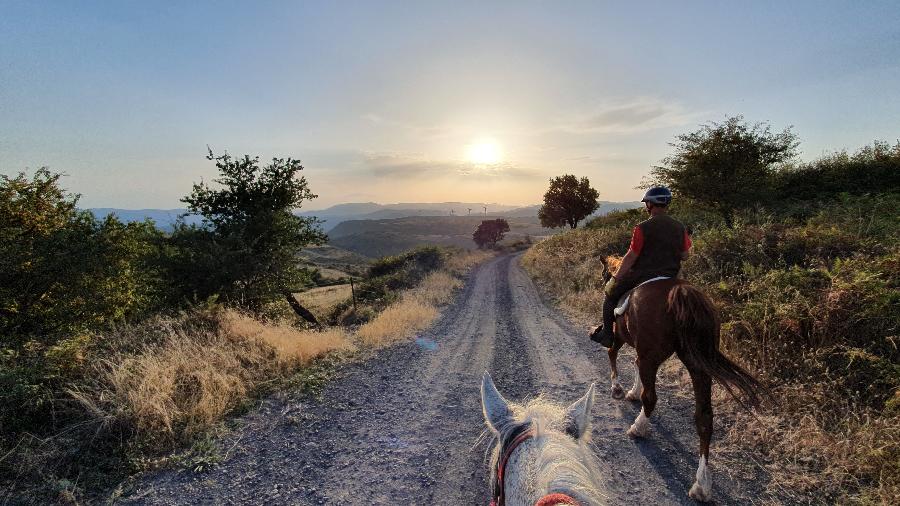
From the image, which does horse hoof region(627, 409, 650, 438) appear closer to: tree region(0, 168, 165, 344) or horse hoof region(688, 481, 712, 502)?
horse hoof region(688, 481, 712, 502)

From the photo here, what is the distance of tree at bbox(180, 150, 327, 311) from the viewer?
1252cm

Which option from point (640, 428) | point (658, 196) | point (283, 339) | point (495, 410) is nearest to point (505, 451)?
point (495, 410)

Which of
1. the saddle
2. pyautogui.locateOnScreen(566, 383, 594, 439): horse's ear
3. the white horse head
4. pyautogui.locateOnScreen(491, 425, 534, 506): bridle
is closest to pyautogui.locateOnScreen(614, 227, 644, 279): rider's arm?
the saddle

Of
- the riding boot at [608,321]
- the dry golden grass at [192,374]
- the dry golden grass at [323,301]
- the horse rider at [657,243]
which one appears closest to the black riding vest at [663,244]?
→ the horse rider at [657,243]

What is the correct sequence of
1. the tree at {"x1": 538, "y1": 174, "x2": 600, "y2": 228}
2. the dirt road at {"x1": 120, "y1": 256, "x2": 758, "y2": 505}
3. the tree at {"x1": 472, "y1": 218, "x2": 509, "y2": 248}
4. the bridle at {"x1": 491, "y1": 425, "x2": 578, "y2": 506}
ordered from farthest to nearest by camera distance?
the tree at {"x1": 472, "y1": 218, "x2": 509, "y2": 248}
the tree at {"x1": 538, "y1": 174, "x2": 600, "y2": 228}
the dirt road at {"x1": 120, "y1": 256, "x2": 758, "y2": 505}
the bridle at {"x1": 491, "y1": 425, "x2": 578, "y2": 506}

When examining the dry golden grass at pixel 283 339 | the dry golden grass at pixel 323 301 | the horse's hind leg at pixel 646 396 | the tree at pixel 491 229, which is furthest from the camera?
the tree at pixel 491 229

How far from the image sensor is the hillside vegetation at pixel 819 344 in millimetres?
3693

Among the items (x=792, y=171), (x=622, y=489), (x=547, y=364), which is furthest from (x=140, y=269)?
(x=792, y=171)

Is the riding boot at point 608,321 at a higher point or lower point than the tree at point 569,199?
lower

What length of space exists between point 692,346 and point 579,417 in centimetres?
253

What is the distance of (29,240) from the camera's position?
30.7ft

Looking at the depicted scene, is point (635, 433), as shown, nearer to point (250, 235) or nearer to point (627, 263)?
point (627, 263)

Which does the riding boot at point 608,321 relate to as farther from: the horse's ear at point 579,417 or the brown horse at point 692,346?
the horse's ear at point 579,417

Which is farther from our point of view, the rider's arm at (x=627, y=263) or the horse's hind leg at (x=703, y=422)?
the rider's arm at (x=627, y=263)
